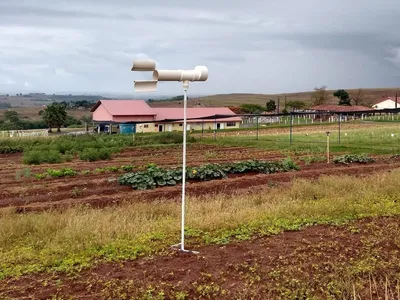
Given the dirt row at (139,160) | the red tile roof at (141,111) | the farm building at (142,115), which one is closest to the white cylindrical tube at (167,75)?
the dirt row at (139,160)

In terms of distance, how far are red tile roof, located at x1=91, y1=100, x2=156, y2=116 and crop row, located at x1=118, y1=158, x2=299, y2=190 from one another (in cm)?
4213

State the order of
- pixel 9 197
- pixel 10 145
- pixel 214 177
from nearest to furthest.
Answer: pixel 9 197 → pixel 214 177 → pixel 10 145

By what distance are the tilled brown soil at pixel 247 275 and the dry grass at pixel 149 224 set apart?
1.27 ft

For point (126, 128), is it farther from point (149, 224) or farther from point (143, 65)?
point (143, 65)

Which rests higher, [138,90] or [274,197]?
[138,90]

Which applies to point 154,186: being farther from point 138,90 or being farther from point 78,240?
point 138,90

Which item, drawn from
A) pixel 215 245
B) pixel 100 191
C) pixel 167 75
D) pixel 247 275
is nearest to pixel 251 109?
pixel 100 191

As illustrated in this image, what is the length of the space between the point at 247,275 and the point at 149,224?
7.31 feet

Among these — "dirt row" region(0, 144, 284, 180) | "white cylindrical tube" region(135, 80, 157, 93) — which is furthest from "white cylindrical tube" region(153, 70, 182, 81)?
"dirt row" region(0, 144, 284, 180)

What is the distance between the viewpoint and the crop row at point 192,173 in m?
11.0

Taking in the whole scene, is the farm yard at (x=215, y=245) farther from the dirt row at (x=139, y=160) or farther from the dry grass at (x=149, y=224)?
the dirt row at (x=139, y=160)

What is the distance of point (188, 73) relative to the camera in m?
5.19

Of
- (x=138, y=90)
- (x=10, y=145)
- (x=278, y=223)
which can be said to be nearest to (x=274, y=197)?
(x=278, y=223)

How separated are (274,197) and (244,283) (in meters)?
4.26
